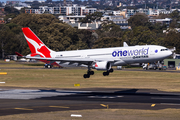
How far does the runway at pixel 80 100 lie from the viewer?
5547cm

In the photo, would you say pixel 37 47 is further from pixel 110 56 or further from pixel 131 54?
pixel 131 54

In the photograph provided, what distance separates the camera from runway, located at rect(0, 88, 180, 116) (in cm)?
5547

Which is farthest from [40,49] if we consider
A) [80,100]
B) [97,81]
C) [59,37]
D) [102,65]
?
[59,37]

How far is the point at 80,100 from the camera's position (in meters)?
62.5

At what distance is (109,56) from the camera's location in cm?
6675

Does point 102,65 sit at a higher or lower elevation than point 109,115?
higher

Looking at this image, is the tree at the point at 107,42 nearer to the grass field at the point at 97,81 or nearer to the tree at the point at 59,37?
the tree at the point at 59,37

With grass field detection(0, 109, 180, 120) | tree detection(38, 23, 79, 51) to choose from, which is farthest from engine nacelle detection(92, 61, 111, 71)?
tree detection(38, 23, 79, 51)

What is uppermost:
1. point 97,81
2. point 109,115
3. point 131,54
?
point 131,54

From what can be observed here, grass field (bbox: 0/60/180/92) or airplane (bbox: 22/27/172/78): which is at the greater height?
→ airplane (bbox: 22/27/172/78)

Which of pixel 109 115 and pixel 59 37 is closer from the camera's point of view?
pixel 109 115

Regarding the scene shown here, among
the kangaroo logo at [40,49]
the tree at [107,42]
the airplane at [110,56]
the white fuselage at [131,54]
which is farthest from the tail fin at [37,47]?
the tree at [107,42]

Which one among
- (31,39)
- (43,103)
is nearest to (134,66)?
(31,39)

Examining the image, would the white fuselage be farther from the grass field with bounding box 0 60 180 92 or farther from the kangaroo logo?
the grass field with bounding box 0 60 180 92
